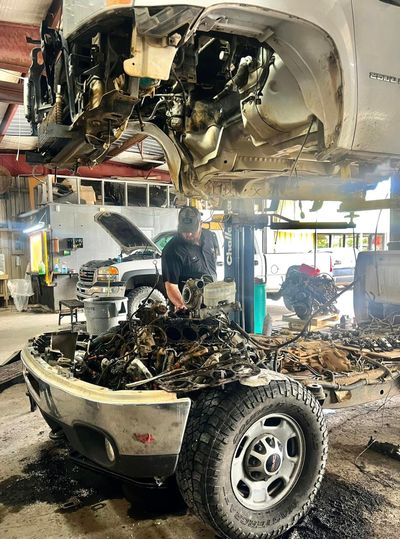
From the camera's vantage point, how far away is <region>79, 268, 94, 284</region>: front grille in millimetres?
8227

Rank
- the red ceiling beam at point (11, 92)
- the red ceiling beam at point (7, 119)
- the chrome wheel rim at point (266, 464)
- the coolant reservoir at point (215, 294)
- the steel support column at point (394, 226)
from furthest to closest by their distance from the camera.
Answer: the red ceiling beam at point (7, 119) → the red ceiling beam at point (11, 92) → the steel support column at point (394, 226) → the coolant reservoir at point (215, 294) → the chrome wheel rim at point (266, 464)

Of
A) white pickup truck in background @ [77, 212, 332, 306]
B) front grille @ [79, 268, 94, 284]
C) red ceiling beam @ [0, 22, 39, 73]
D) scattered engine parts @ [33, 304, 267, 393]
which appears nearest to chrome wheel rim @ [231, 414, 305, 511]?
scattered engine parts @ [33, 304, 267, 393]

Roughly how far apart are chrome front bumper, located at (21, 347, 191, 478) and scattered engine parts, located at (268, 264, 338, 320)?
600cm

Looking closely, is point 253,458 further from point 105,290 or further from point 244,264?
point 105,290

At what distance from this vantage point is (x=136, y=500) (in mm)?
2451

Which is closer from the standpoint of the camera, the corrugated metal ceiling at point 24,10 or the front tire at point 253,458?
the front tire at point 253,458

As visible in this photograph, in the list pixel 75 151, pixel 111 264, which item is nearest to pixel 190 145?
pixel 75 151

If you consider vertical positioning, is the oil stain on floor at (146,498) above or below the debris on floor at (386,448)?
below

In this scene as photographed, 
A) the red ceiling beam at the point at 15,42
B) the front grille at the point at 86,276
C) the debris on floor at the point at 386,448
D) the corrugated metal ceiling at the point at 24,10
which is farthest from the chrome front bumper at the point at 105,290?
the debris on floor at the point at 386,448

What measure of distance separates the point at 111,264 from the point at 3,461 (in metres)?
5.35

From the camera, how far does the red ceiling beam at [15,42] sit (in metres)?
5.54

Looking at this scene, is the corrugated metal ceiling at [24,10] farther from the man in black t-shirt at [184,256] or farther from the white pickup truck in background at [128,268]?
the white pickup truck in background at [128,268]

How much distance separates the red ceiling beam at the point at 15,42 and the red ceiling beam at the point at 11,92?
1052 millimetres

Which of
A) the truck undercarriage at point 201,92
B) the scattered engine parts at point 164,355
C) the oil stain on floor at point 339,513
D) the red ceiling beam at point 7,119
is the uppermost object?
the red ceiling beam at point 7,119
